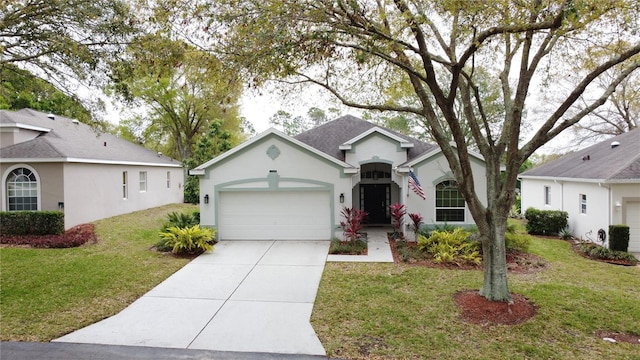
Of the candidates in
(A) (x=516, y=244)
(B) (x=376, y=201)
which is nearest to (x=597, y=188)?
(A) (x=516, y=244)

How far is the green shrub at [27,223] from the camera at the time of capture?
1278 cm

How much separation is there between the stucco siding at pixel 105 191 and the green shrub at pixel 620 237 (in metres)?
19.7

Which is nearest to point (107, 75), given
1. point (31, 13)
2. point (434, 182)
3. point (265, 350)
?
point (31, 13)

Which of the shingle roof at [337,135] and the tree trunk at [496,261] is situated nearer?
the tree trunk at [496,261]

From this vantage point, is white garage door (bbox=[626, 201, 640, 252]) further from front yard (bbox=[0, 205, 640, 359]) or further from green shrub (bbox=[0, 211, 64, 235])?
green shrub (bbox=[0, 211, 64, 235])

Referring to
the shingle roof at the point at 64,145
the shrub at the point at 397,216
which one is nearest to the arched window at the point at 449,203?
the shrub at the point at 397,216

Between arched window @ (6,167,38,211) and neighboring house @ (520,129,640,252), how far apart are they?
21103 millimetres

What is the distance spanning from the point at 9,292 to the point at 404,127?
29.4 metres

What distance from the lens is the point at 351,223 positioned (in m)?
12.2

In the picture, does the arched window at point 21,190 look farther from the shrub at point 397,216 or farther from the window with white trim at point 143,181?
the shrub at point 397,216

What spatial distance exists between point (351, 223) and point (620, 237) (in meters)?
8.81

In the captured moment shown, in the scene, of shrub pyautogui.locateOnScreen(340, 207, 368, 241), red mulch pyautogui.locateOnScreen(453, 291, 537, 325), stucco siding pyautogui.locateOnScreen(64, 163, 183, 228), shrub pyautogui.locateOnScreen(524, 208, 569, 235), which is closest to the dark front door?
shrub pyautogui.locateOnScreen(340, 207, 368, 241)

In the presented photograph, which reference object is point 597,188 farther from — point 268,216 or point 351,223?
point 268,216

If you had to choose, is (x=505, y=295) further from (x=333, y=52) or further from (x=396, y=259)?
(x=333, y=52)
